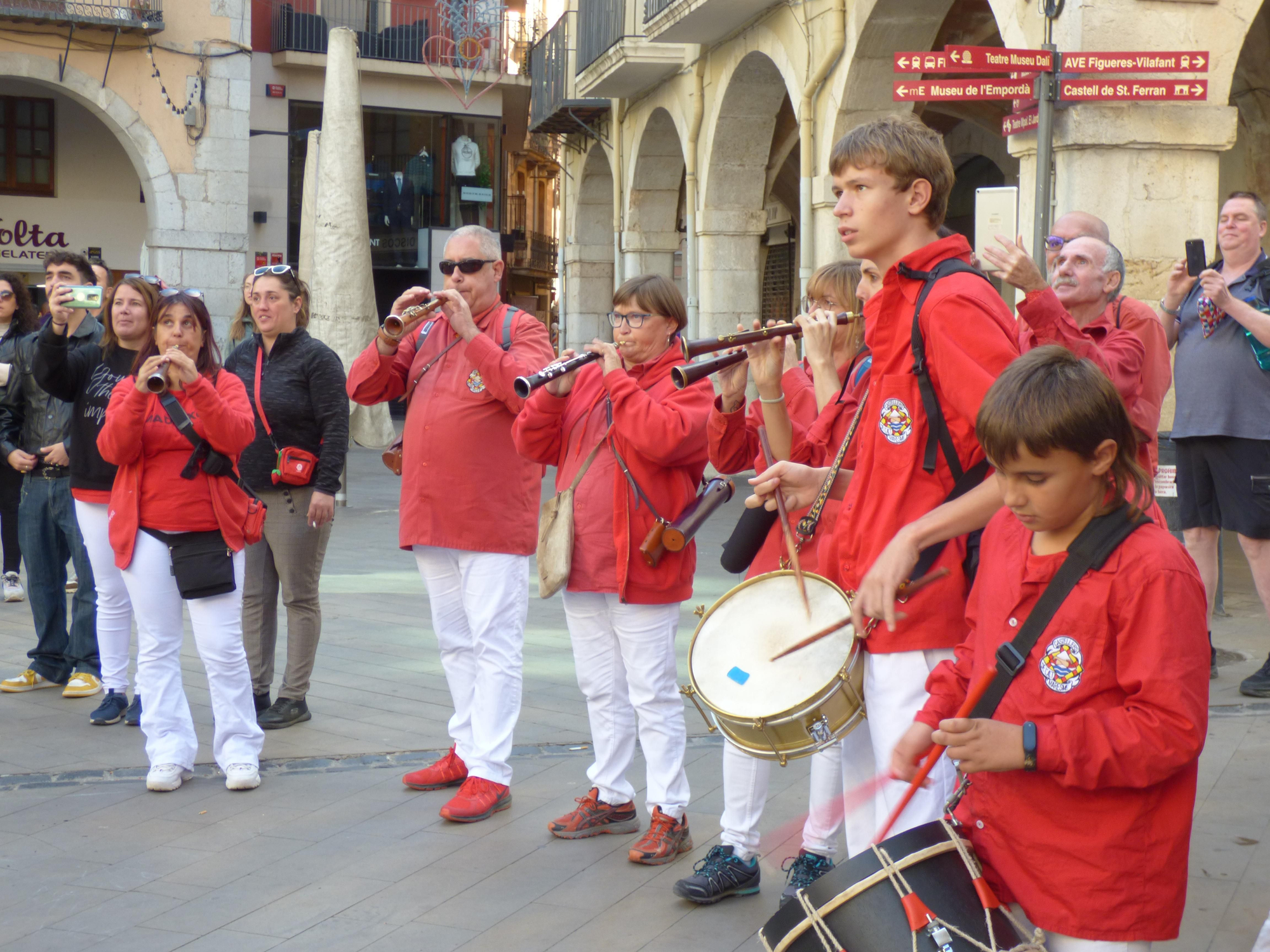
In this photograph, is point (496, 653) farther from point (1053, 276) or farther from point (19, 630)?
point (19, 630)

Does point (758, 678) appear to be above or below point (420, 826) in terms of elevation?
above

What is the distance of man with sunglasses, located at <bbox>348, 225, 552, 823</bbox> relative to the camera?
493cm

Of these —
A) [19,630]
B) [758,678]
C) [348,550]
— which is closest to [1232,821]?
[758,678]

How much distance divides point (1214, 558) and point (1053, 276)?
7.37 ft

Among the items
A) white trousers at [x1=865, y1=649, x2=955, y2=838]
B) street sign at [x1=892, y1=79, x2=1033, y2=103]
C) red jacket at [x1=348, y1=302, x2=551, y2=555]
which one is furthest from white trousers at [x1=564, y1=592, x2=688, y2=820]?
street sign at [x1=892, y1=79, x2=1033, y2=103]

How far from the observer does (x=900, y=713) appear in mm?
2941

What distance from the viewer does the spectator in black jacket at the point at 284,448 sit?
19.6 ft

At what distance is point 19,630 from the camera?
8.12 m

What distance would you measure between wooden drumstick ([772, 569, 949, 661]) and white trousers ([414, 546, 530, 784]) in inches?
74.8

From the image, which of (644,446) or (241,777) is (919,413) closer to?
(644,446)

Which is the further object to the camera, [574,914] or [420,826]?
[420,826]

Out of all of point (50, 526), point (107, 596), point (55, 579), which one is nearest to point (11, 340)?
point (50, 526)

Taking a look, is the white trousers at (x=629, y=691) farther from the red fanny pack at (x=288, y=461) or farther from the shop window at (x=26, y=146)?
the shop window at (x=26, y=146)

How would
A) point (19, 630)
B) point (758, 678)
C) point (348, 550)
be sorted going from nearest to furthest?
point (758, 678) < point (19, 630) < point (348, 550)
